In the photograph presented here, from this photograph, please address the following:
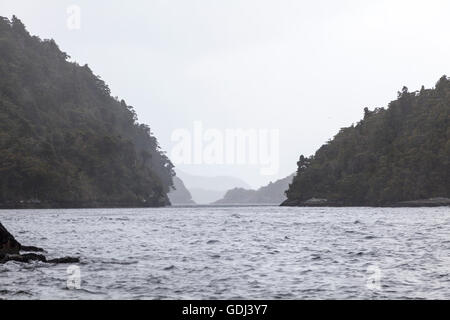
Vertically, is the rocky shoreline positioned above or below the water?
above

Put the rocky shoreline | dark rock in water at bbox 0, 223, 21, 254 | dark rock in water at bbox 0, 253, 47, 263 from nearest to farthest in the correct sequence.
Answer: dark rock in water at bbox 0, 253, 47, 263 < the rocky shoreline < dark rock in water at bbox 0, 223, 21, 254

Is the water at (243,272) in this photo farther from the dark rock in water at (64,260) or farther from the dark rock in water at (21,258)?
the dark rock in water at (21,258)

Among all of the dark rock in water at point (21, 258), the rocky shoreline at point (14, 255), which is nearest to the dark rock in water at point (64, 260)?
the rocky shoreline at point (14, 255)

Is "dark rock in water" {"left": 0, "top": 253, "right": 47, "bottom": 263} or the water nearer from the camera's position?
the water

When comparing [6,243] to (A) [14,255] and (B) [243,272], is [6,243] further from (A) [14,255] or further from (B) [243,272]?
(B) [243,272]

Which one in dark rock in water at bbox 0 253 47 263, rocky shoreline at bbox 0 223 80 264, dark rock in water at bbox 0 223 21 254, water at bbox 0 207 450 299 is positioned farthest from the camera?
dark rock in water at bbox 0 223 21 254

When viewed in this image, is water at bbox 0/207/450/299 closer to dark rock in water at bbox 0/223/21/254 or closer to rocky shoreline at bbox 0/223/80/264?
rocky shoreline at bbox 0/223/80/264

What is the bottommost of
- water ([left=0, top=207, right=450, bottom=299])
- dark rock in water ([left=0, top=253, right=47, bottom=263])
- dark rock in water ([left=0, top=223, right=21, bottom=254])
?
water ([left=0, top=207, right=450, bottom=299])

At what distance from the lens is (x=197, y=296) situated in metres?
27.1

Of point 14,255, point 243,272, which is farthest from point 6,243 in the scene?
point 243,272

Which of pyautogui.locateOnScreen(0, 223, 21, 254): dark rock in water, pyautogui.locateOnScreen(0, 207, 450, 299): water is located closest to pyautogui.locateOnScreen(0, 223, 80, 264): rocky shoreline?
pyautogui.locateOnScreen(0, 223, 21, 254): dark rock in water

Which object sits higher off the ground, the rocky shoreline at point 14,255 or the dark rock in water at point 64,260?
the rocky shoreline at point 14,255

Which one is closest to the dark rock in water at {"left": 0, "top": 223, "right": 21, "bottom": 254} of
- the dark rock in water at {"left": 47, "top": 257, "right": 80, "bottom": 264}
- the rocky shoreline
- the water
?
the rocky shoreline
